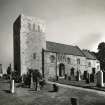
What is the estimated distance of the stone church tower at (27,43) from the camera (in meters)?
28.7

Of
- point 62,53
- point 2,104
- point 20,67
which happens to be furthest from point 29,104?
point 62,53

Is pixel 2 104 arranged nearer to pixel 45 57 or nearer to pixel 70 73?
pixel 45 57

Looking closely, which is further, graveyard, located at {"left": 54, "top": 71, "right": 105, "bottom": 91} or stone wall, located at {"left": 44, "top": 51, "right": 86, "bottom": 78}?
stone wall, located at {"left": 44, "top": 51, "right": 86, "bottom": 78}

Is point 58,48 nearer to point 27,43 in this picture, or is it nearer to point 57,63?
point 57,63

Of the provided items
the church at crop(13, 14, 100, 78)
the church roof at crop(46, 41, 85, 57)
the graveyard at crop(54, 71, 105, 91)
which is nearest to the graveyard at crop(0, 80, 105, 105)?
the graveyard at crop(54, 71, 105, 91)

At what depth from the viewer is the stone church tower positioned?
2873 cm

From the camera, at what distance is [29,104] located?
986 cm

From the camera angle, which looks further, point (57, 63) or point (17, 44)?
point (57, 63)

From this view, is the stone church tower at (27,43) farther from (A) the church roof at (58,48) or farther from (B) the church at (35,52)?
(A) the church roof at (58,48)

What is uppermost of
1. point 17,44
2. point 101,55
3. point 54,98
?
point 17,44

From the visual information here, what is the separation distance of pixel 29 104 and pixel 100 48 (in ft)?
142

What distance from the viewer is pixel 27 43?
29781mm

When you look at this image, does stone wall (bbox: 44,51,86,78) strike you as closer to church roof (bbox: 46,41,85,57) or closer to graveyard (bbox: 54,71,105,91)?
church roof (bbox: 46,41,85,57)

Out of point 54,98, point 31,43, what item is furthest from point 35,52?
point 54,98
